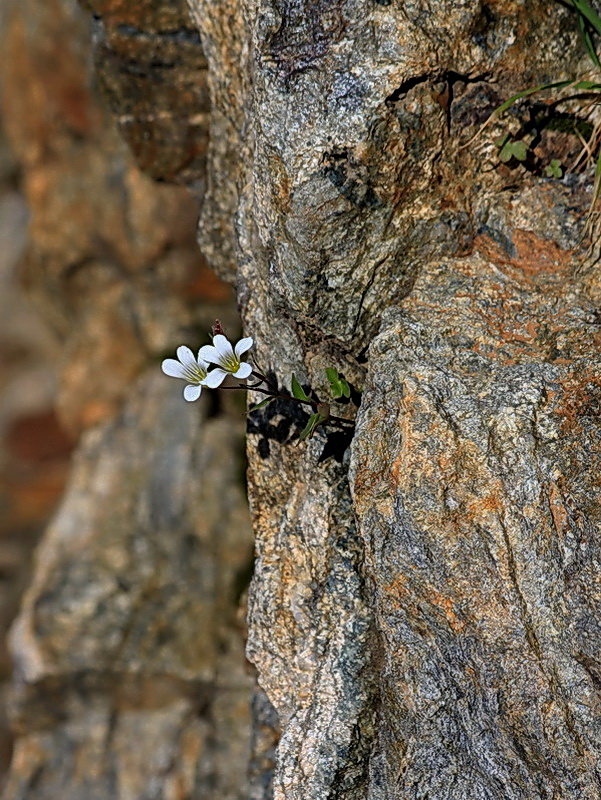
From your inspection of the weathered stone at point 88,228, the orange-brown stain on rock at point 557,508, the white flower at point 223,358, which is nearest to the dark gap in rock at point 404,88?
the white flower at point 223,358

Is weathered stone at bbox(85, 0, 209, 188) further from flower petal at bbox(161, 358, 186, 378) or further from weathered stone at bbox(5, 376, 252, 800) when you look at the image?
flower petal at bbox(161, 358, 186, 378)

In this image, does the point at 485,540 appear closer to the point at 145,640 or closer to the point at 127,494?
the point at 145,640

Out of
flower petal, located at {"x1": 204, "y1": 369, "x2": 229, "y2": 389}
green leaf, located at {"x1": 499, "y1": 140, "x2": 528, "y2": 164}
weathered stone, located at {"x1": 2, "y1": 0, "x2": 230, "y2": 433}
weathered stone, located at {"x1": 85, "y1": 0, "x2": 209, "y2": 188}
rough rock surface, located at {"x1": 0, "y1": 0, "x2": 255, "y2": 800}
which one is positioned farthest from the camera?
weathered stone, located at {"x1": 2, "y1": 0, "x2": 230, "y2": 433}

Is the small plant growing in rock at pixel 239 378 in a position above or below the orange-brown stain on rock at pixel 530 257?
below

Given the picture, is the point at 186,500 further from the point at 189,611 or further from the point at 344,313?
the point at 344,313

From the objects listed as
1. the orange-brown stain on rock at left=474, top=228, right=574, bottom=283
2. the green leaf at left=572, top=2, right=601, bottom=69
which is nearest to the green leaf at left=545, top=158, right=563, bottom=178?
the orange-brown stain on rock at left=474, top=228, right=574, bottom=283

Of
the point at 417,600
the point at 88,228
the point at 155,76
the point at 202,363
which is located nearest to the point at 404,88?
the point at 202,363

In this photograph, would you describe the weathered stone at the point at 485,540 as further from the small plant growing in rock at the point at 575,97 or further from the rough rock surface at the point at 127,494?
the rough rock surface at the point at 127,494
